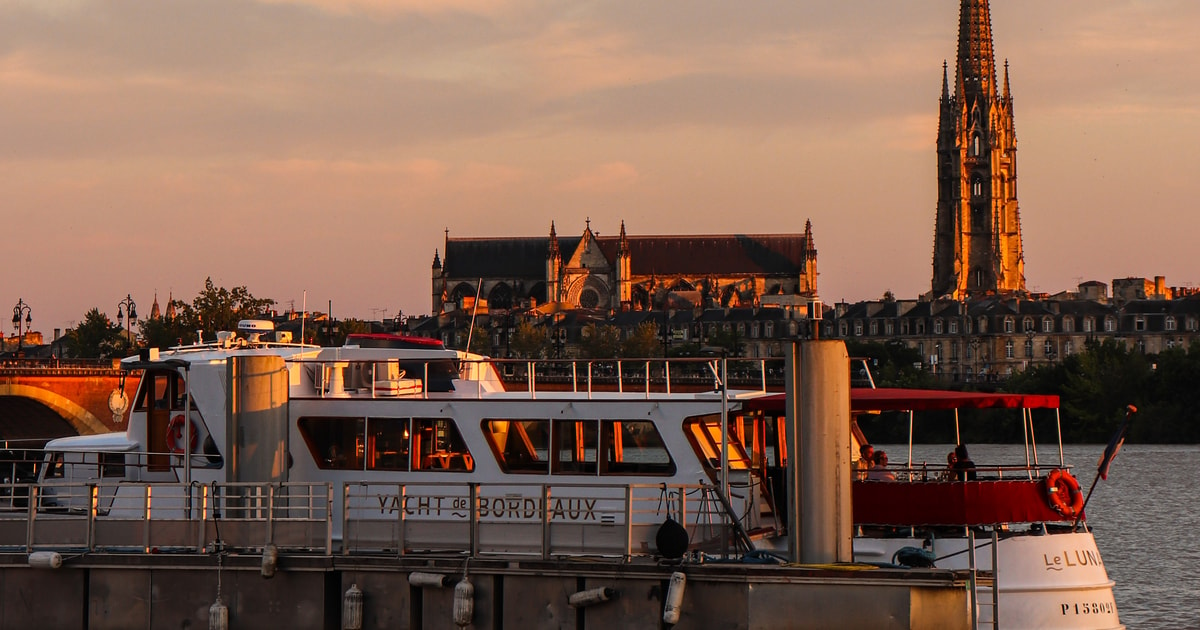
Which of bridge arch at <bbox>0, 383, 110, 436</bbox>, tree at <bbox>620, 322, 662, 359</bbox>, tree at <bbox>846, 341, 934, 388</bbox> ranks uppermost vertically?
tree at <bbox>620, 322, 662, 359</bbox>

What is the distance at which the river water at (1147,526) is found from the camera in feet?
126

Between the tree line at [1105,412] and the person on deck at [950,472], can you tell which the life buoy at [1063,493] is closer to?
the person on deck at [950,472]

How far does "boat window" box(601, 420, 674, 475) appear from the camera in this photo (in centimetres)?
2188

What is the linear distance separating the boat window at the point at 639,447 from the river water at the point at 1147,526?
4563 mm

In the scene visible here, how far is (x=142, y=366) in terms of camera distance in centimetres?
2388

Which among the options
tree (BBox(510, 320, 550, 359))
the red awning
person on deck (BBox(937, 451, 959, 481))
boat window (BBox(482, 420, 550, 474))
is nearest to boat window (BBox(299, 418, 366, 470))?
boat window (BBox(482, 420, 550, 474))

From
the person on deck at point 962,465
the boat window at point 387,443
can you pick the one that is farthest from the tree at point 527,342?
the person on deck at point 962,465

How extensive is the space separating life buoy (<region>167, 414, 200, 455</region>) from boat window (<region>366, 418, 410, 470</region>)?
242 centimetres

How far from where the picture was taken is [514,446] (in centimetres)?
2248

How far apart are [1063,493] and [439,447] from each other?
7.19 meters

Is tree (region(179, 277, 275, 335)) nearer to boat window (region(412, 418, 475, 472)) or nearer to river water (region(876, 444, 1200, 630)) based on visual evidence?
river water (region(876, 444, 1200, 630))

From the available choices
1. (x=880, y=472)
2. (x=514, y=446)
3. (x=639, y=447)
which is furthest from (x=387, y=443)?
(x=880, y=472)

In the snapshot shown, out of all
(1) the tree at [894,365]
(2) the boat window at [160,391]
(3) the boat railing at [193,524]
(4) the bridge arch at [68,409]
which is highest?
(1) the tree at [894,365]

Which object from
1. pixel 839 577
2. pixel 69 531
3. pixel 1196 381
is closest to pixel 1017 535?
pixel 839 577
